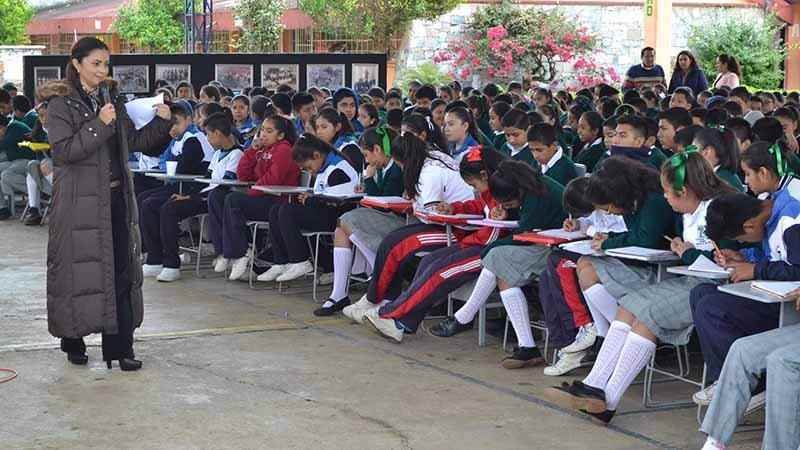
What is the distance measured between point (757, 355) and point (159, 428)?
2.54 m

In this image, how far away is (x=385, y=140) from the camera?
871 cm

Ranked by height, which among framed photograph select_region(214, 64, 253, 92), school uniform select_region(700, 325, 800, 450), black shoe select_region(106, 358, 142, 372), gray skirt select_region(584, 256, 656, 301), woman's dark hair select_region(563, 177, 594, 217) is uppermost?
framed photograph select_region(214, 64, 253, 92)

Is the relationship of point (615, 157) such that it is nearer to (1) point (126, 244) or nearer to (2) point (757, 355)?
(2) point (757, 355)

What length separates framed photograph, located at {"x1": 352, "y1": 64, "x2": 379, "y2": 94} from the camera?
16859mm

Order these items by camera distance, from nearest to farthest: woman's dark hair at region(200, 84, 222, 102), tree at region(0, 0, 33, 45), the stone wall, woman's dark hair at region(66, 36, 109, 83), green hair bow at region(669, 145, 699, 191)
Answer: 1. green hair bow at region(669, 145, 699, 191)
2. woman's dark hair at region(66, 36, 109, 83)
3. woman's dark hair at region(200, 84, 222, 102)
4. the stone wall
5. tree at region(0, 0, 33, 45)

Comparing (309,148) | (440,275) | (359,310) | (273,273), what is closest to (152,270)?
(273,273)

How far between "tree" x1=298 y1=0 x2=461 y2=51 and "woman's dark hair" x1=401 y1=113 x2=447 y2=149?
21.2 meters

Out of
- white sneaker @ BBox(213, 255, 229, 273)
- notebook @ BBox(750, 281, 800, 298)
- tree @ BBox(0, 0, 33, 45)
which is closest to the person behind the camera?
notebook @ BBox(750, 281, 800, 298)

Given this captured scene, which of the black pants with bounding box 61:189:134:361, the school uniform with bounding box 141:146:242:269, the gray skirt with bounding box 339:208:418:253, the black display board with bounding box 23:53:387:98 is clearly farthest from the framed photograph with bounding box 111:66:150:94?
the black pants with bounding box 61:189:134:361

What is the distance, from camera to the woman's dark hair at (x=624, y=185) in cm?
652

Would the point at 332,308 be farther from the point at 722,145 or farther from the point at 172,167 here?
the point at 722,145

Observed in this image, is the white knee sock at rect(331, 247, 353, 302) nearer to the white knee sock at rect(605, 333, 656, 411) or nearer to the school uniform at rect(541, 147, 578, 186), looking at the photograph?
the school uniform at rect(541, 147, 578, 186)

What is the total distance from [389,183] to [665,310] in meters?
3.03

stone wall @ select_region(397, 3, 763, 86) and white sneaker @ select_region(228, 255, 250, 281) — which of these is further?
stone wall @ select_region(397, 3, 763, 86)
